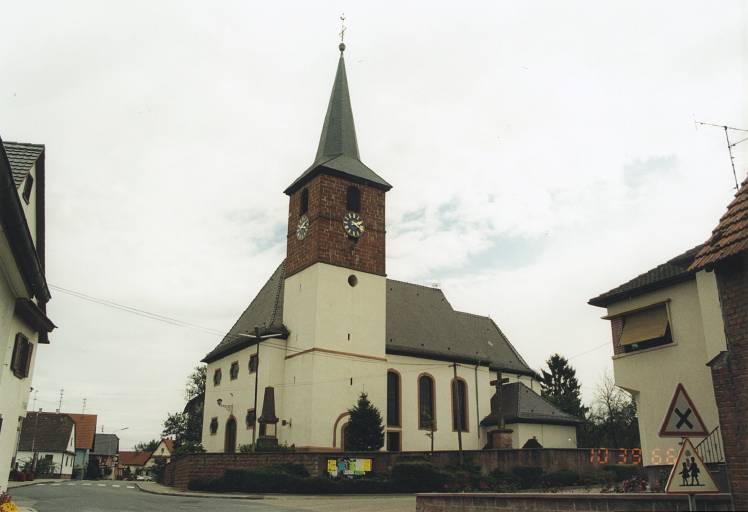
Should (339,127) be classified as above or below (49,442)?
above

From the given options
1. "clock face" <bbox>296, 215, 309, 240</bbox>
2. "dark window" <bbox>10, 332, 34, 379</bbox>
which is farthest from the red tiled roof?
"dark window" <bbox>10, 332, 34, 379</bbox>

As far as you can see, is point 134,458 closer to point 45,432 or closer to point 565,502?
point 45,432

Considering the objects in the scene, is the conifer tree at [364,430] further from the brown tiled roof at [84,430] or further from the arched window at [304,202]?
the brown tiled roof at [84,430]

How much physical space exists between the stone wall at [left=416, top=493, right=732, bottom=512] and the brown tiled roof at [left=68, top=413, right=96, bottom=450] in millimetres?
77244

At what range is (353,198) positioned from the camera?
1592 inches

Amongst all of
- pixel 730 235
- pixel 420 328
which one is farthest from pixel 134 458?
pixel 730 235

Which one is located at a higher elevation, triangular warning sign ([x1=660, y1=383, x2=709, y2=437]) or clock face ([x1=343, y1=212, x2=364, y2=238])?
clock face ([x1=343, y1=212, x2=364, y2=238])

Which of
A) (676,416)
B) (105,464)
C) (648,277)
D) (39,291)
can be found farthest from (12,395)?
(105,464)

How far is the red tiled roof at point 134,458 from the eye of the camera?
5034 inches

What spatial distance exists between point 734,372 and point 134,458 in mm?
141088

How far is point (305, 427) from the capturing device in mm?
34438

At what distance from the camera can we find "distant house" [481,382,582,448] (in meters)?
41.0

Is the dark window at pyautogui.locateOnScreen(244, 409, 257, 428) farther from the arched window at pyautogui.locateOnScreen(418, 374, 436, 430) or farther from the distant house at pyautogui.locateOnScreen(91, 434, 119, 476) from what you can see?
the distant house at pyautogui.locateOnScreen(91, 434, 119, 476)

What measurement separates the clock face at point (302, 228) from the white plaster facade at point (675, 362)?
22.7 meters
